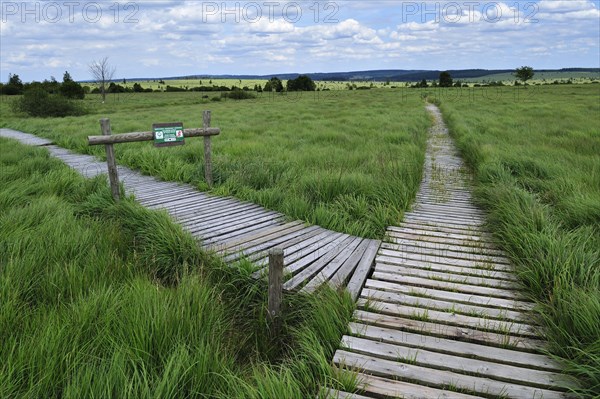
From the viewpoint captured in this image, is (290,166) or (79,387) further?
(290,166)

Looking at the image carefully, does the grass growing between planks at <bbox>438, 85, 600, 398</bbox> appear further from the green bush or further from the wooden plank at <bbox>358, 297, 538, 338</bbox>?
the green bush

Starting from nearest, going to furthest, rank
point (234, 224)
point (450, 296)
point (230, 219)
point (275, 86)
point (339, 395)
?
point (339, 395), point (450, 296), point (234, 224), point (230, 219), point (275, 86)

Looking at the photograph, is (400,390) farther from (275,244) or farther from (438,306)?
(275,244)

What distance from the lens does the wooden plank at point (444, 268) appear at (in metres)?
3.93

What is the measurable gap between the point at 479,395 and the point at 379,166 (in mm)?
5929

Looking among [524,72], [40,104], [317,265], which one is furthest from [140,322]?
[524,72]

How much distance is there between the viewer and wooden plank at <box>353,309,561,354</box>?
9.35 ft

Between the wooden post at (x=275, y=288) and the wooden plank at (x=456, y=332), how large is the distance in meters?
0.64

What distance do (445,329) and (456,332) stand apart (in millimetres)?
80

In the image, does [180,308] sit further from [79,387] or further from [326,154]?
[326,154]

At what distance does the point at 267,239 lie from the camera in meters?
5.03

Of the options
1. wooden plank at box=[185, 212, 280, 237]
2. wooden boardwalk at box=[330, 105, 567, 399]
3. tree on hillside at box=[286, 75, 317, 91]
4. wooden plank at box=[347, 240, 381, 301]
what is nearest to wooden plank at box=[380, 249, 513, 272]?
wooden boardwalk at box=[330, 105, 567, 399]

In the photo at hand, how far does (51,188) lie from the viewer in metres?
6.92

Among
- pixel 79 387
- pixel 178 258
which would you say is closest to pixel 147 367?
pixel 79 387
